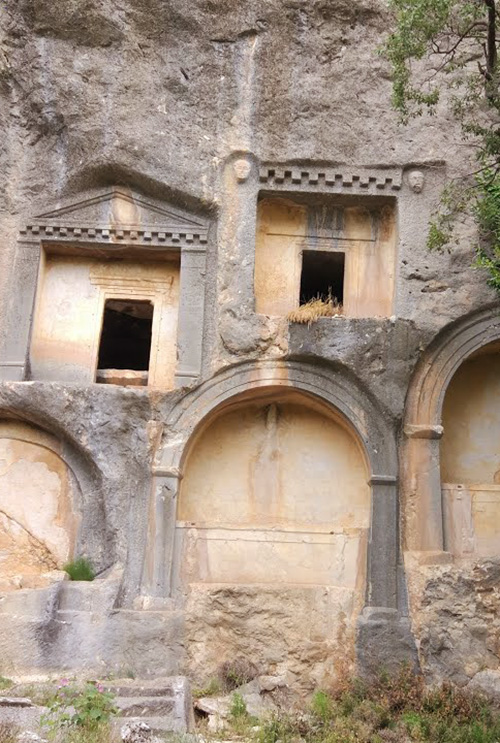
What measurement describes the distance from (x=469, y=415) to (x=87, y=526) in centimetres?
503

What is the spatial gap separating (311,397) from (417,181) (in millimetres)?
3081

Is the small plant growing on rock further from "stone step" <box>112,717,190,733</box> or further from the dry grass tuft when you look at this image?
the dry grass tuft

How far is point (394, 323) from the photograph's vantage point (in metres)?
10.9

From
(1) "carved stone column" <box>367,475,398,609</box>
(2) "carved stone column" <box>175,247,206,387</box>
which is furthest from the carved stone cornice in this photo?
(1) "carved stone column" <box>367,475,398,609</box>

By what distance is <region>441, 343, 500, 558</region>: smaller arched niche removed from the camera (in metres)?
10.8

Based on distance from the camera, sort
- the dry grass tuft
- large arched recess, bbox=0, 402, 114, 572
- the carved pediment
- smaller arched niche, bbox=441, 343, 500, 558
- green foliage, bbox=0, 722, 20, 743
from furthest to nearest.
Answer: the carved pediment < the dry grass tuft < smaller arched niche, bbox=441, 343, 500, 558 < large arched recess, bbox=0, 402, 114, 572 < green foliage, bbox=0, 722, 20, 743

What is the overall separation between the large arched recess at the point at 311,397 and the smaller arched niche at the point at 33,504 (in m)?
1.18

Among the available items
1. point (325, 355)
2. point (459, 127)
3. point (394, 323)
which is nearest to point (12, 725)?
point (325, 355)

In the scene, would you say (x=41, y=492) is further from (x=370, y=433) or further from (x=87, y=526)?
(x=370, y=433)

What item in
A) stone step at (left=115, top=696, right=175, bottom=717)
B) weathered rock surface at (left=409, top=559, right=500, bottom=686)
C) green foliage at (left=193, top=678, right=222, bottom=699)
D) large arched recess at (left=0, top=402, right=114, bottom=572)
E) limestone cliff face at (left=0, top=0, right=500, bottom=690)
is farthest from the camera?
large arched recess at (left=0, top=402, right=114, bottom=572)

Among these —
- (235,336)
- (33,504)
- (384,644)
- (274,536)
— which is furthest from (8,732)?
(235,336)

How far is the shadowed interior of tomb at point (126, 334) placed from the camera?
12.4 m

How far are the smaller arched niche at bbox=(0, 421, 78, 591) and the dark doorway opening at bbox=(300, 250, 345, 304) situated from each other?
158 inches

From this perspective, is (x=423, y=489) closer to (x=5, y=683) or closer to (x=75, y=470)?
(x=75, y=470)
